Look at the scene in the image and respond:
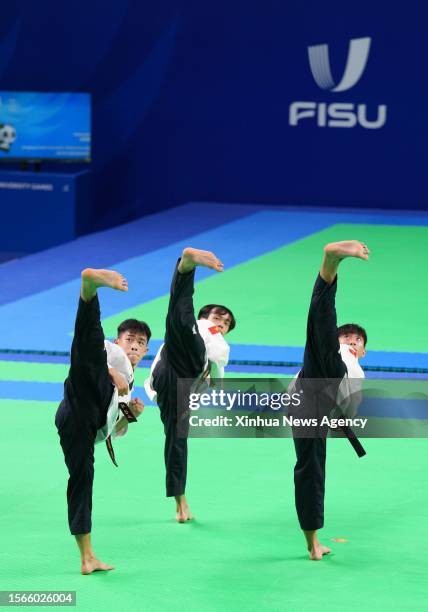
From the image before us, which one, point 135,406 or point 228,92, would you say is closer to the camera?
point 135,406

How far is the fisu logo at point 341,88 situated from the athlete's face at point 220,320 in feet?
36.8

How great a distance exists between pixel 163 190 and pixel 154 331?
804cm

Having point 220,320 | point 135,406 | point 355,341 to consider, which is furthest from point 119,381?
point 355,341

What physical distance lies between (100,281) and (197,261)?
2.29ft

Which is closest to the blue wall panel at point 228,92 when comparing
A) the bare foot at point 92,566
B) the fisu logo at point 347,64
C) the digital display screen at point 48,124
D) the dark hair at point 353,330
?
the fisu logo at point 347,64

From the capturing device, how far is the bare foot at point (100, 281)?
5.87 m

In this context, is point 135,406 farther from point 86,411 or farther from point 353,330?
point 353,330

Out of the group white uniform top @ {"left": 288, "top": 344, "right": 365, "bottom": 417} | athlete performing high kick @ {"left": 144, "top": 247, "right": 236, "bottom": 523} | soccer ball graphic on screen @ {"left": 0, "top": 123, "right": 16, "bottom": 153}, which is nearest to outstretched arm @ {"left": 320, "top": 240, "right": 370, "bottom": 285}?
white uniform top @ {"left": 288, "top": 344, "right": 365, "bottom": 417}

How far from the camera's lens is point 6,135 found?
61.8ft

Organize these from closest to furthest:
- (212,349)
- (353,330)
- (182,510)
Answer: (182,510), (353,330), (212,349)

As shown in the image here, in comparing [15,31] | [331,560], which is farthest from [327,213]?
[331,560]

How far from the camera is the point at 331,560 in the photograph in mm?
6543

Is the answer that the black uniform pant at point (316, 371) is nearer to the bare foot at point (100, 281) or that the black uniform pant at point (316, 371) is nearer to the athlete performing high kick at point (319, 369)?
the athlete performing high kick at point (319, 369)

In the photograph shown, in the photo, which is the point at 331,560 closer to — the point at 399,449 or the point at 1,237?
the point at 399,449
